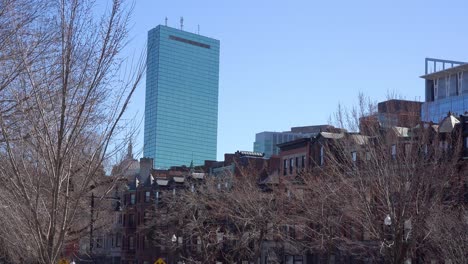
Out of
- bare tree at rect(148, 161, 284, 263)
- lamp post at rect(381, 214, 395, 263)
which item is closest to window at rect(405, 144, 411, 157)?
lamp post at rect(381, 214, 395, 263)

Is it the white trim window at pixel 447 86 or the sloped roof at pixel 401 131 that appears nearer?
the sloped roof at pixel 401 131

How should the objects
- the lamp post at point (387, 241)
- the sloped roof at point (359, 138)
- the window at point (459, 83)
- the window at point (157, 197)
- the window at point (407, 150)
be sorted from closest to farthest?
1. the lamp post at point (387, 241)
2. the window at point (407, 150)
3. the sloped roof at point (359, 138)
4. the window at point (157, 197)
5. the window at point (459, 83)

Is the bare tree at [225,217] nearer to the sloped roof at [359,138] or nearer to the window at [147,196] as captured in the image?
the sloped roof at [359,138]

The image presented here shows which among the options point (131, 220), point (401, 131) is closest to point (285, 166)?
point (401, 131)

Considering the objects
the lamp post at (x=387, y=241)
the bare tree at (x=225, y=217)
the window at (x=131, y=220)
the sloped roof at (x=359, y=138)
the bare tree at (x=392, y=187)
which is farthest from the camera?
the window at (x=131, y=220)

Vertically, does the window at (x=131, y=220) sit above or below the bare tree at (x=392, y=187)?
below

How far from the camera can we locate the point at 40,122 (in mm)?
12352


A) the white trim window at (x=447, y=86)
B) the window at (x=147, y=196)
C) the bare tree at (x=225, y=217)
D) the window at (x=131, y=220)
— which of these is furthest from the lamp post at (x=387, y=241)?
the white trim window at (x=447, y=86)

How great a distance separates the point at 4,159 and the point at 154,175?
81.5 m

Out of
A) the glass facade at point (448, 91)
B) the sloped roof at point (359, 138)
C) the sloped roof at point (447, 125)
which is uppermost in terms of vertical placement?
the glass facade at point (448, 91)

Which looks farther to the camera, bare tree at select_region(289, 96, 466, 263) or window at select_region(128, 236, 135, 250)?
window at select_region(128, 236, 135, 250)

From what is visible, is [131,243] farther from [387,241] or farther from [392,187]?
[387,241]

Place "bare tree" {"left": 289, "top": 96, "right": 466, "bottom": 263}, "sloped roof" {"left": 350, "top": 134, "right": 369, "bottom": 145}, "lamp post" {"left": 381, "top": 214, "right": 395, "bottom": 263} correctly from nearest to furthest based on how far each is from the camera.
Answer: "lamp post" {"left": 381, "top": 214, "right": 395, "bottom": 263} < "bare tree" {"left": 289, "top": 96, "right": 466, "bottom": 263} < "sloped roof" {"left": 350, "top": 134, "right": 369, "bottom": 145}

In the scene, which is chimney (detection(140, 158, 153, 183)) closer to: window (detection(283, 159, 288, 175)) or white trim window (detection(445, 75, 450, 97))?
window (detection(283, 159, 288, 175))
